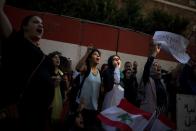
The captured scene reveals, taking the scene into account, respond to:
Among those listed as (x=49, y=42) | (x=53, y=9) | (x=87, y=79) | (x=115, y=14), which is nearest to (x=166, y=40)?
(x=87, y=79)

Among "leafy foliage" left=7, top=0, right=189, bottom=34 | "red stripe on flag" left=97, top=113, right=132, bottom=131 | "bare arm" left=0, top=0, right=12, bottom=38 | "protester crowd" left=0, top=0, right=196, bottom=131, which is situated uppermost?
"leafy foliage" left=7, top=0, right=189, bottom=34

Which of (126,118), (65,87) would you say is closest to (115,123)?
(126,118)

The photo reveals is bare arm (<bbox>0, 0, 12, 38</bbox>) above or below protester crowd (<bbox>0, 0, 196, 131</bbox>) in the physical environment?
above

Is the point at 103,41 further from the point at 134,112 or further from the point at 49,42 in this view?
the point at 134,112

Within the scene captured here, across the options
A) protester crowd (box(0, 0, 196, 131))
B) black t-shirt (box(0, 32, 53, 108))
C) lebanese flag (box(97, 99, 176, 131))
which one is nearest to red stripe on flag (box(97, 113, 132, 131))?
lebanese flag (box(97, 99, 176, 131))

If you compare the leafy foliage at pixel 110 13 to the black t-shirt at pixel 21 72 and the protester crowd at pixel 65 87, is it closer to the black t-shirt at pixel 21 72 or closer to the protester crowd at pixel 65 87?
the protester crowd at pixel 65 87

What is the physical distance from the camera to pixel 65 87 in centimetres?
766

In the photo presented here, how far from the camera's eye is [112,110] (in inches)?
279

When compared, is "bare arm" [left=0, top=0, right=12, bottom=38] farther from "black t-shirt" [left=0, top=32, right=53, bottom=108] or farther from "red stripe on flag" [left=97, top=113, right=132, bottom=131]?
"red stripe on flag" [left=97, top=113, right=132, bottom=131]

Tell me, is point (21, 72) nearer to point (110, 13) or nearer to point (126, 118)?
point (126, 118)

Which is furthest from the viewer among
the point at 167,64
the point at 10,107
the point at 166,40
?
the point at 167,64

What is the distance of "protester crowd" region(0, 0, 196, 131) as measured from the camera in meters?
4.17

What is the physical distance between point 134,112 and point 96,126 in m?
0.74

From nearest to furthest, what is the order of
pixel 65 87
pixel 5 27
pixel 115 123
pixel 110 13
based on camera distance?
pixel 5 27
pixel 115 123
pixel 65 87
pixel 110 13
